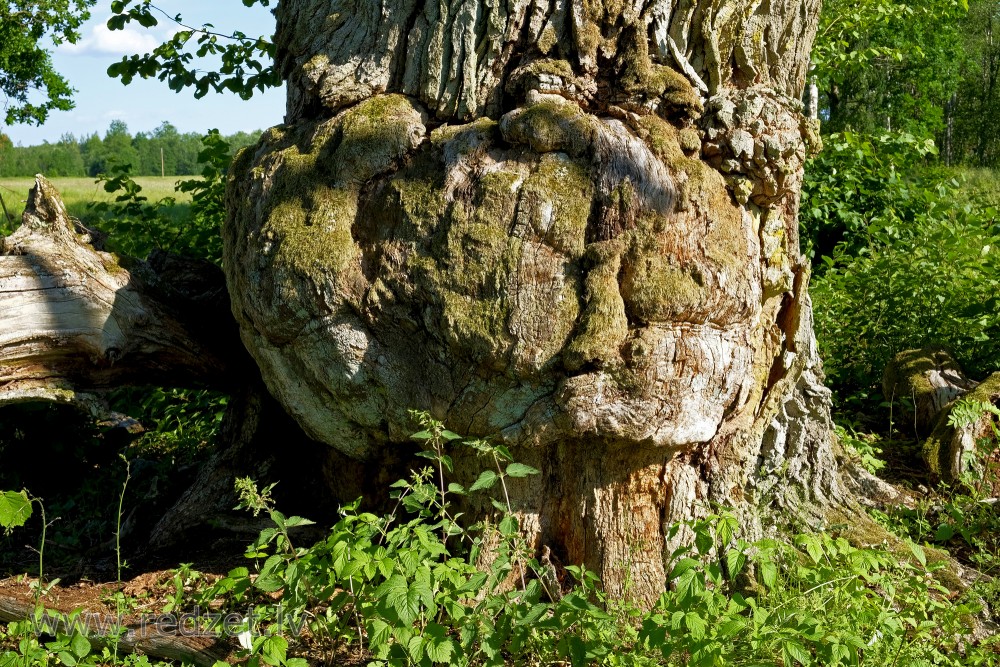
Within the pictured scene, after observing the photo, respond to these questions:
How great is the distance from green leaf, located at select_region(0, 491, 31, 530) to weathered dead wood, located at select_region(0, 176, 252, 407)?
1.21 metres

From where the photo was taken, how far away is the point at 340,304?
3.20 meters

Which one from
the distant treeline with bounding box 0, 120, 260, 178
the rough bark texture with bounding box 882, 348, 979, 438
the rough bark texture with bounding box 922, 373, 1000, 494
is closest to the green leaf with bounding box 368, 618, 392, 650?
the rough bark texture with bounding box 922, 373, 1000, 494

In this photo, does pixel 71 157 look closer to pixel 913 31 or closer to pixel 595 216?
pixel 913 31

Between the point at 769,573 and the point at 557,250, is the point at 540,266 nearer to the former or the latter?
the point at 557,250

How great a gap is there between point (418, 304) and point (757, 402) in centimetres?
152

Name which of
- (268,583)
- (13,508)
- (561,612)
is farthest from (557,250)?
(13,508)

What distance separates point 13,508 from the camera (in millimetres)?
2465

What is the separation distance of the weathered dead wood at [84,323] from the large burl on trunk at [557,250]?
0.64 m

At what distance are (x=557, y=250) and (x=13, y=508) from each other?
6.44 feet

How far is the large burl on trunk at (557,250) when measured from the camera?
3021 mm

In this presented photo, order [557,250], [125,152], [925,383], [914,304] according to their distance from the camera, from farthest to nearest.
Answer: [125,152] → [914,304] → [925,383] → [557,250]

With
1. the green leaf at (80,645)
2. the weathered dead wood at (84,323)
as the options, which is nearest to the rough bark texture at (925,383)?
the weathered dead wood at (84,323)

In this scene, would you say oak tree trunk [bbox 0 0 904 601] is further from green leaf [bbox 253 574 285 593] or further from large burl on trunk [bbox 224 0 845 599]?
green leaf [bbox 253 574 285 593]

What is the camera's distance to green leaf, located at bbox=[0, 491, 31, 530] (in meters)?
2.39
